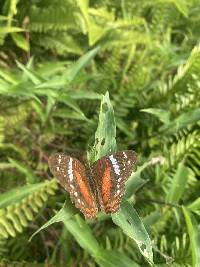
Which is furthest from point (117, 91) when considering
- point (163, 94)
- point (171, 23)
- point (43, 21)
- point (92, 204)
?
point (92, 204)

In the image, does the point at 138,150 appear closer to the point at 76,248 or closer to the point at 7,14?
the point at 76,248

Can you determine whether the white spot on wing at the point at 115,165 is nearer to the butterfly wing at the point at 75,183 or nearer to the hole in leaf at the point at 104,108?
the butterfly wing at the point at 75,183

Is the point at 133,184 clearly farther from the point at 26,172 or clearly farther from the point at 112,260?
the point at 26,172

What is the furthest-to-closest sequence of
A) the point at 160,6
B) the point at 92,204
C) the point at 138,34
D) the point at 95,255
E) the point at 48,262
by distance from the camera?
1. the point at 160,6
2. the point at 138,34
3. the point at 48,262
4. the point at 95,255
5. the point at 92,204

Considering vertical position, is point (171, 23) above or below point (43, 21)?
below

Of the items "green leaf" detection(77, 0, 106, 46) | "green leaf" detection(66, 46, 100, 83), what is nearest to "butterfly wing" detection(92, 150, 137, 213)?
"green leaf" detection(66, 46, 100, 83)

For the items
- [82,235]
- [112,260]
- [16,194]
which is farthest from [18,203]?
[112,260]

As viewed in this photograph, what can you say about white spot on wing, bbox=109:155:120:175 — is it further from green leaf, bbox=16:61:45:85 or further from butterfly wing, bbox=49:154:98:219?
green leaf, bbox=16:61:45:85
